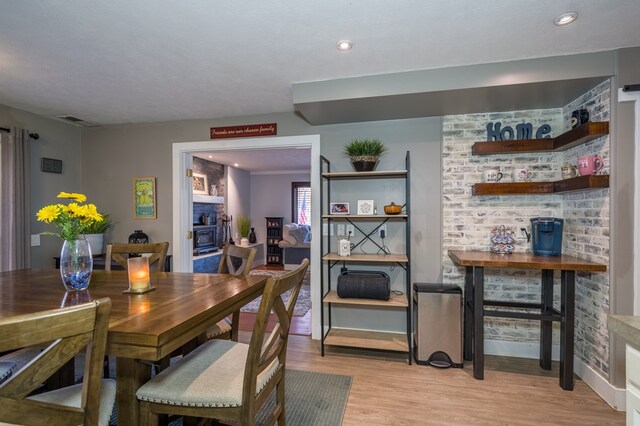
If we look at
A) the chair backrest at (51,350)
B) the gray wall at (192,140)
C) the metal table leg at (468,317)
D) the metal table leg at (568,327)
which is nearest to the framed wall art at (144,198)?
the gray wall at (192,140)

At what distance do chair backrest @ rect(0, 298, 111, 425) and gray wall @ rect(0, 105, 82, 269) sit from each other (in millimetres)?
3272

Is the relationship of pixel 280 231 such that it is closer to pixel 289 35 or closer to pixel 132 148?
pixel 132 148

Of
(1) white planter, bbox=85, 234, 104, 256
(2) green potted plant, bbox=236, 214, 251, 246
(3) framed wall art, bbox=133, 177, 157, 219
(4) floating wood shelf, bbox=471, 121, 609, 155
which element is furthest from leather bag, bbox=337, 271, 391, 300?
(2) green potted plant, bbox=236, 214, 251, 246

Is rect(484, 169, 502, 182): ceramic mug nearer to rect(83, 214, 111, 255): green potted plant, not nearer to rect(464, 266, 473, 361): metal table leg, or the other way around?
rect(464, 266, 473, 361): metal table leg

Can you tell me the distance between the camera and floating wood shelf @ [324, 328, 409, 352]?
2719mm

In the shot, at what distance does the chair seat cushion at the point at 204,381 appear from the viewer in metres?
1.24

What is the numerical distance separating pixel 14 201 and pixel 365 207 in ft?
11.0

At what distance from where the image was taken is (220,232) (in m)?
6.99

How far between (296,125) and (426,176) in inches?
55.5

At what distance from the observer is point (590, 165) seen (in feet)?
7.42

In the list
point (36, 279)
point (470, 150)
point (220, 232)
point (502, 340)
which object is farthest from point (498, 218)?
point (220, 232)

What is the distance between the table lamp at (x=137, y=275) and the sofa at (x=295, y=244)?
211 inches

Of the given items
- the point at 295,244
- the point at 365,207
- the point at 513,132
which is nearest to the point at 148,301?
the point at 365,207

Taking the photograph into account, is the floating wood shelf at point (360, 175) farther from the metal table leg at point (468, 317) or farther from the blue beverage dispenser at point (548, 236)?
the blue beverage dispenser at point (548, 236)
